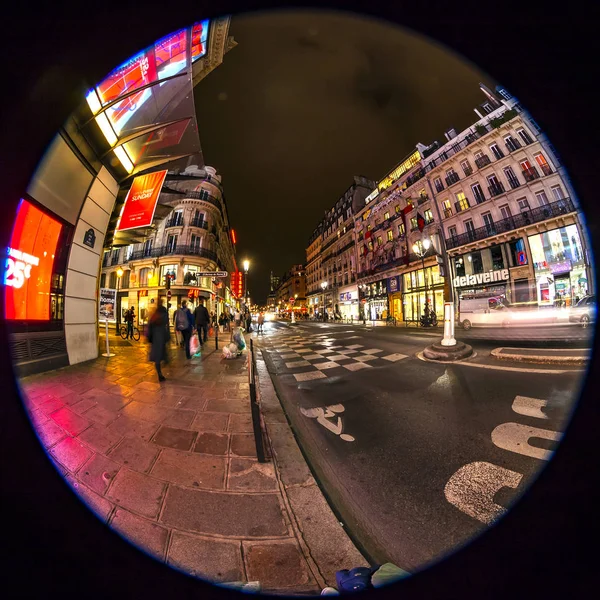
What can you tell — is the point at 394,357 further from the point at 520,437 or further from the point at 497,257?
the point at 497,257

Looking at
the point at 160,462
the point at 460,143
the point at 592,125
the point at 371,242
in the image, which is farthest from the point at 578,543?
the point at 371,242

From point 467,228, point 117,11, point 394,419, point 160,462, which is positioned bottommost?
point 394,419

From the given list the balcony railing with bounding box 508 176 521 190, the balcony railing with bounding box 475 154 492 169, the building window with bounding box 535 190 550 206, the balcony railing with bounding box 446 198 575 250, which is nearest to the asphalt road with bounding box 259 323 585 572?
the balcony railing with bounding box 446 198 575 250

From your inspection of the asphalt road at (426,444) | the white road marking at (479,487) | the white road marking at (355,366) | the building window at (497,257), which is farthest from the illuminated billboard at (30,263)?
the building window at (497,257)

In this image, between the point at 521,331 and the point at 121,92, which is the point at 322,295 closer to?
the point at 521,331

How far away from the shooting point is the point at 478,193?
54.0 feet

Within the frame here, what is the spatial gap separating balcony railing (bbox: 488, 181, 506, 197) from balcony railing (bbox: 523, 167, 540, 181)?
1.45 meters

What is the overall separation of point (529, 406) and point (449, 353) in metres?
2.46

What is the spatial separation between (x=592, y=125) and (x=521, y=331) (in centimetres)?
805

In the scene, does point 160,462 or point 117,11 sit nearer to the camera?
point 117,11

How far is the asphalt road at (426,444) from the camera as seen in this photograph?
1.28m

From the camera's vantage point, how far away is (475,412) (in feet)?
8.32

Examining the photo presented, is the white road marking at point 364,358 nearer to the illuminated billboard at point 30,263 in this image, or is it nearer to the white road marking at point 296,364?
the white road marking at point 296,364

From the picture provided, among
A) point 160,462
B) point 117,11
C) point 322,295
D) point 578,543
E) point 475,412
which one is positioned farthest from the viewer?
point 322,295
